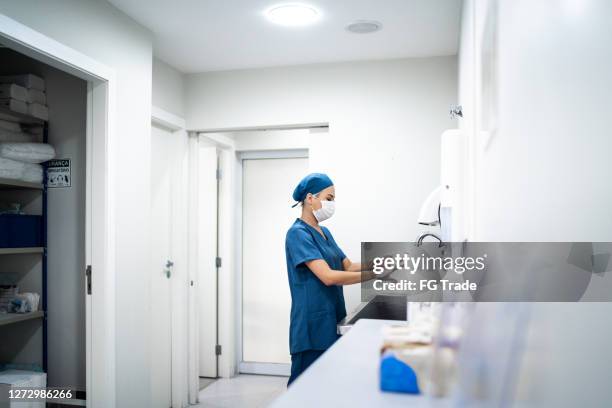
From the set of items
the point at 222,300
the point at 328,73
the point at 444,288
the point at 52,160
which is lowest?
the point at 222,300

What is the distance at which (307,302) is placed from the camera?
2195 millimetres

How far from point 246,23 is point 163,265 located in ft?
5.65

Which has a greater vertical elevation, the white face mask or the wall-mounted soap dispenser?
the wall-mounted soap dispenser

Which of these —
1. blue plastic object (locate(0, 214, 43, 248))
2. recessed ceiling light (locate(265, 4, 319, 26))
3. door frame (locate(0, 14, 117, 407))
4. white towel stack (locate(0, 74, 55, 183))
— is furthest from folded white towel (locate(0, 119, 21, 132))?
recessed ceiling light (locate(265, 4, 319, 26))

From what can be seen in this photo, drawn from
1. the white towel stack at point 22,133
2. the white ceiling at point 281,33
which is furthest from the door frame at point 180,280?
the white towel stack at point 22,133

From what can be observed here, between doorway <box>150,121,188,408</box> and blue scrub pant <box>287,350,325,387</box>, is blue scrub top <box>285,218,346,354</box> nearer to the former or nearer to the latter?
blue scrub pant <box>287,350,325,387</box>

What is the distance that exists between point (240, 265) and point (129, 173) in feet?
6.27

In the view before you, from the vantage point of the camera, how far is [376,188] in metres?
3.32

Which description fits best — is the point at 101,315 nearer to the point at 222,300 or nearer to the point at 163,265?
the point at 163,265

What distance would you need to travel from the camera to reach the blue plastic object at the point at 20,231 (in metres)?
2.60

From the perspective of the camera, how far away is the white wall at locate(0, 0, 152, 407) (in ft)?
7.92

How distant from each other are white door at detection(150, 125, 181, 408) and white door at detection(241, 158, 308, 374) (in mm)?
915

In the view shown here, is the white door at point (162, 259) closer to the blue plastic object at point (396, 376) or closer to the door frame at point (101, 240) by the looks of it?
the door frame at point (101, 240)

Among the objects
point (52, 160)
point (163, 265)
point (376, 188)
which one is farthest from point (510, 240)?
point (163, 265)
